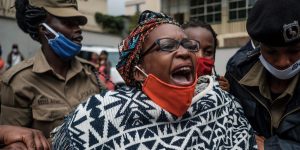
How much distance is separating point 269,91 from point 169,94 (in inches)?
24.5

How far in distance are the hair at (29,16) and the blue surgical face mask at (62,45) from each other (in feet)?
0.48

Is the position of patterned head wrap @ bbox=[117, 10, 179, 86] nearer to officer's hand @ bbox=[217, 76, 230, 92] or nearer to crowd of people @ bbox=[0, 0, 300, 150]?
crowd of people @ bbox=[0, 0, 300, 150]

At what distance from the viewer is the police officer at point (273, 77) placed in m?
2.25

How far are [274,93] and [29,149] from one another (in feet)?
4.30

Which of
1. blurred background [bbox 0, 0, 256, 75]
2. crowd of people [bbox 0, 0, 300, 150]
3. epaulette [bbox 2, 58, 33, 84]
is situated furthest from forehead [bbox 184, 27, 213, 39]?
blurred background [bbox 0, 0, 256, 75]

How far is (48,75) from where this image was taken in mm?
3307

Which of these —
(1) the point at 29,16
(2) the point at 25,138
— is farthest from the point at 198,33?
(2) the point at 25,138

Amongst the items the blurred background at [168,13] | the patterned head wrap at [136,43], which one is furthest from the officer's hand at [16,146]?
the blurred background at [168,13]

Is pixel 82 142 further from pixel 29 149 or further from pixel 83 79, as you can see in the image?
pixel 83 79

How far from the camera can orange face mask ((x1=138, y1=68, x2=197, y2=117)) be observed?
7.16 feet

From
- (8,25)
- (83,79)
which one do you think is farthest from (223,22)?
(83,79)

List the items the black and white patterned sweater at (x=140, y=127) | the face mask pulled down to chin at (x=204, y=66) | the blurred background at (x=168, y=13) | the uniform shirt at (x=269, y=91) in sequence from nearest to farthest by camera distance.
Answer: the black and white patterned sweater at (x=140, y=127), the uniform shirt at (x=269, y=91), the face mask pulled down to chin at (x=204, y=66), the blurred background at (x=168, y=13)

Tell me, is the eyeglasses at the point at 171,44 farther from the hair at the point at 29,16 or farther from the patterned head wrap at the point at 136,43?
the hair at the point at 29,16

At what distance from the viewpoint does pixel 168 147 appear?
7.14ft
